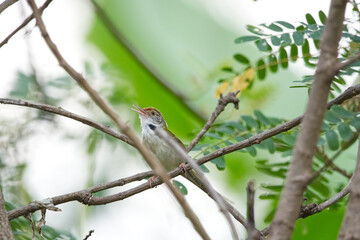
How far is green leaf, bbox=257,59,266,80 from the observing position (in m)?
2.73

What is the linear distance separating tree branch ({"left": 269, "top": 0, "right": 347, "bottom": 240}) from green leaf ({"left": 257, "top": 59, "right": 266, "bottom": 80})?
1.76 meters

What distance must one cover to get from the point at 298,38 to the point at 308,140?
1.49m

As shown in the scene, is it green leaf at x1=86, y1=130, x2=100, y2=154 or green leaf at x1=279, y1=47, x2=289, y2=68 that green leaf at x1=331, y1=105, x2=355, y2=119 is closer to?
green leaf at x1=279, y1=47, x2=289, y2=68

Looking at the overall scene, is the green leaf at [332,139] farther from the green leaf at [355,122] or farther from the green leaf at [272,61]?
the green leaf at [272,61]

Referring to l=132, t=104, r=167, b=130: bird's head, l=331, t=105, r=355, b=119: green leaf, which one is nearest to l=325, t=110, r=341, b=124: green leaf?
l=331, t=105, r=355, b=119: green leaf

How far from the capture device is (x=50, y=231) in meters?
2.05

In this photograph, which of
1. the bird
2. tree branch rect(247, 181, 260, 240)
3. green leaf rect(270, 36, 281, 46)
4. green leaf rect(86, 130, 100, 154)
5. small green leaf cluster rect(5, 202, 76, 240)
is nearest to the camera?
tree branch rect(247, 181, 260, 240)

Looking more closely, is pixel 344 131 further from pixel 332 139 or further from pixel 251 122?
pixel 251 122

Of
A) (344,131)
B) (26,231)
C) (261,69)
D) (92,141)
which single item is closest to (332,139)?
(344,131)

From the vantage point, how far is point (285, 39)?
2400 mm

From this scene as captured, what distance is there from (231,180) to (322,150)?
2.49m

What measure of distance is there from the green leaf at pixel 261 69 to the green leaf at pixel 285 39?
299 mm

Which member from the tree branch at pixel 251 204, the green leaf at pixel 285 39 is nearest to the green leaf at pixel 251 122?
the green leaf at pixel 285 39

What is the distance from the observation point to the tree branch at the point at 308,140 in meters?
0.91
